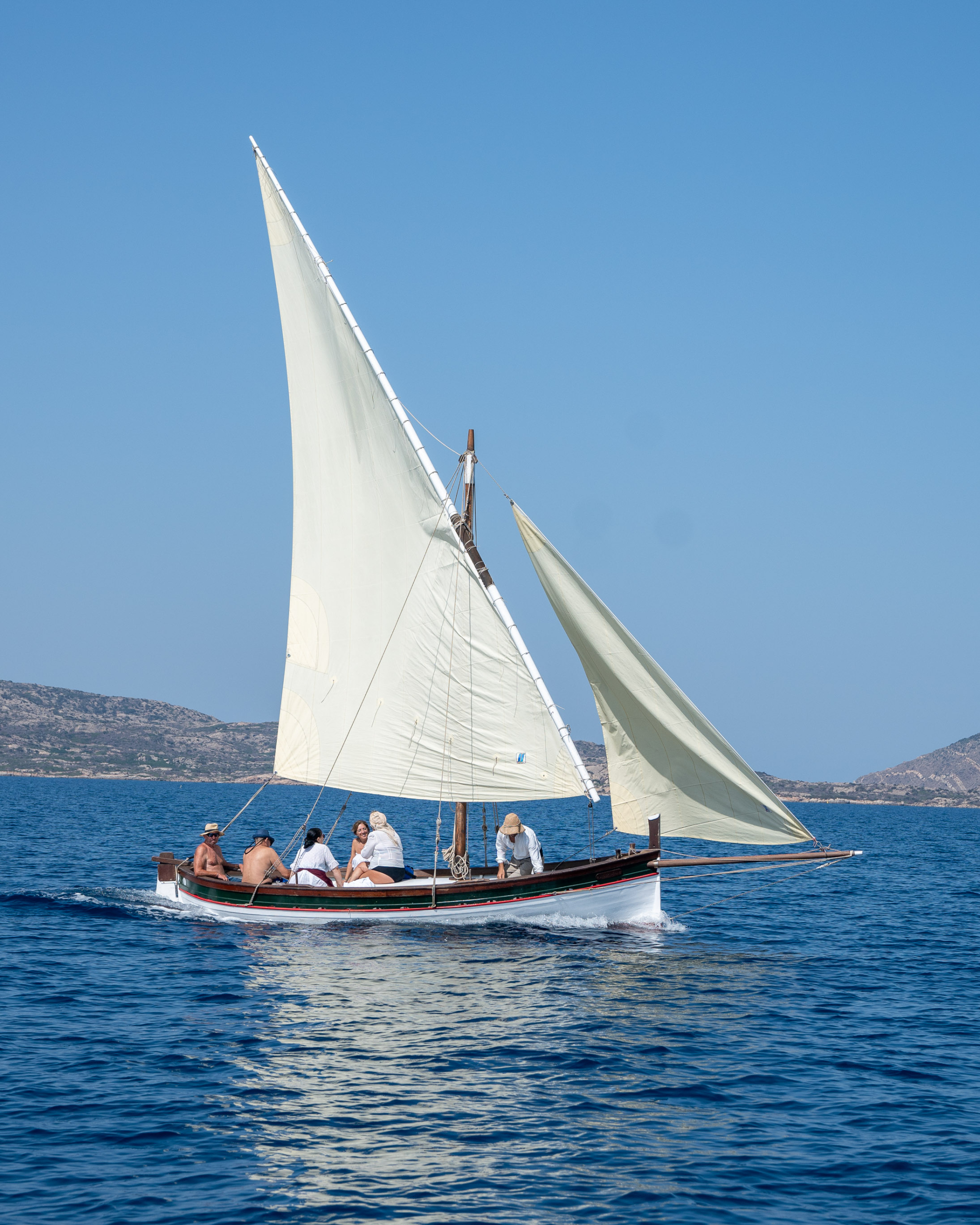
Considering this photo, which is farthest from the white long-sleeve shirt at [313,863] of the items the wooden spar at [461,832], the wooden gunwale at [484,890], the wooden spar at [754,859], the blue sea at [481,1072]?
the wooden spar at [754,859]

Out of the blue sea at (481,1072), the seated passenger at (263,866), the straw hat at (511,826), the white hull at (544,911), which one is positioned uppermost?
the straw hat at (511,826)

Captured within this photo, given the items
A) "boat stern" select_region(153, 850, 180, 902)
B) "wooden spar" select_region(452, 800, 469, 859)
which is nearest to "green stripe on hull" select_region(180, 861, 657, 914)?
"wooden spar" select_region(452, 800, 469, 859)

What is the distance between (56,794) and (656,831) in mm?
105471

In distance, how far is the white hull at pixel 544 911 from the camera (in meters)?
25.2

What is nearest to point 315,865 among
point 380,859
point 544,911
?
point 380,859

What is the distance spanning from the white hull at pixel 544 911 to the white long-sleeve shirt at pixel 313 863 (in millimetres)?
720

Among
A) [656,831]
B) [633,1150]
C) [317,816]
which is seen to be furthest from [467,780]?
[317,816]

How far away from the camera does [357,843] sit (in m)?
27.0

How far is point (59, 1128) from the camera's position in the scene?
42.9 feet

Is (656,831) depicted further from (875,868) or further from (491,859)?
(875,868)

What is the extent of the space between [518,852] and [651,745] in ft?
13.0

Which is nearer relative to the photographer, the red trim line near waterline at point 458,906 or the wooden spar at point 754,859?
the wooden spar at point 754,859

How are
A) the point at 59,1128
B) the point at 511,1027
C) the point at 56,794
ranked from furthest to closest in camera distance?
1. the point at 56,794
2. the point at 511,1027
3. the point at 59,1128

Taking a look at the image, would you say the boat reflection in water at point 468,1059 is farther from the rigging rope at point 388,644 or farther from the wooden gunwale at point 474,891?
the rigging rope at point 388,644
